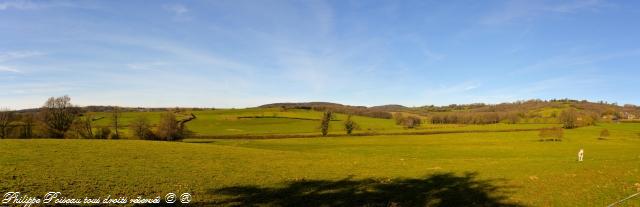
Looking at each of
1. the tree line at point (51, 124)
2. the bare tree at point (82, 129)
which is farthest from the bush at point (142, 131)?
the bare tree at point (82, 129)

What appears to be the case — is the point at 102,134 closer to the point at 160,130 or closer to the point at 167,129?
the point at 160,130

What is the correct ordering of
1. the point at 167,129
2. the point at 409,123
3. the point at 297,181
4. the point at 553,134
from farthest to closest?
the point at 409,123 < the point at 553,134 < the point at 167,129 < the point at 297,181

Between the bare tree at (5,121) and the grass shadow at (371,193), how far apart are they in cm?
7717

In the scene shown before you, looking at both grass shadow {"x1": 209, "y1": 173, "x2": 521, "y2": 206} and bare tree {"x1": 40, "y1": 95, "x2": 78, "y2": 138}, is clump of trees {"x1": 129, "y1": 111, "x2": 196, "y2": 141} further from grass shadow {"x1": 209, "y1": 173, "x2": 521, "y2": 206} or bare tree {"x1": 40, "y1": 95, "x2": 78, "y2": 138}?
grass shadow {"x1": 209, "y1": 173, "x2": 521, "y2": 206}

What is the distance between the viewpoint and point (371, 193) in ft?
67.7

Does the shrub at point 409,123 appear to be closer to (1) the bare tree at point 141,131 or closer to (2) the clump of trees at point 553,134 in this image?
(2) the clump of trees at point 553,134

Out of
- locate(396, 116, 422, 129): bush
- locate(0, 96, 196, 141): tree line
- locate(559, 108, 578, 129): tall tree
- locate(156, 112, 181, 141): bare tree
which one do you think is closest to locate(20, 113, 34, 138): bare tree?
locate(0, 96, 196, 141): tree line

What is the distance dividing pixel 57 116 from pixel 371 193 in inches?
3113

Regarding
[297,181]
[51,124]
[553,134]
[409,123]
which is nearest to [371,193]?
[297,181]

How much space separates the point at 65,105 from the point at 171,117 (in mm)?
22198

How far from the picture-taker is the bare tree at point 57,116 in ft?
251

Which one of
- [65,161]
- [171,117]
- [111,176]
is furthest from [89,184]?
[171,117]

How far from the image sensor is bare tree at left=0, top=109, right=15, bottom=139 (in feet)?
246

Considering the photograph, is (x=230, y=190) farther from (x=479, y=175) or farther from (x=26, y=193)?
(x=479, y=175)
